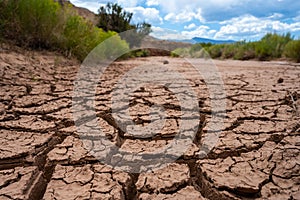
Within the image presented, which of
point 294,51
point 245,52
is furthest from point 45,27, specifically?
point 245,52

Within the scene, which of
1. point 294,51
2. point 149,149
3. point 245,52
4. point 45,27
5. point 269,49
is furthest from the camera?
point 245,52

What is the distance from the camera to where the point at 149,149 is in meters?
1.31

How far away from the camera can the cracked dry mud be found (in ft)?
3.21

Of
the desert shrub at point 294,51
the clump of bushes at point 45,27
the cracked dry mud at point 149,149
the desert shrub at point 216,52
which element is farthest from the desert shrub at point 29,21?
the desert shrub at point 216,52

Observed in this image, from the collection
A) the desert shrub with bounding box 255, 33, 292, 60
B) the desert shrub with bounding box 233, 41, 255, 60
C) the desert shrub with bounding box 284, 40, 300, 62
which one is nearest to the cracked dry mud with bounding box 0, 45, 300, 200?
the desert shrub with bounding box 284, 40, 300, 62

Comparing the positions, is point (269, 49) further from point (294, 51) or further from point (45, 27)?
point (45, 27)

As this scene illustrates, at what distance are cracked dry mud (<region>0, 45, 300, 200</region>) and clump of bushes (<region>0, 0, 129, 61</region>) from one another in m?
1.68

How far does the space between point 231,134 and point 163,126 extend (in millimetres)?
406

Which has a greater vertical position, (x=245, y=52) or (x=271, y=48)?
(x=271, y=48)

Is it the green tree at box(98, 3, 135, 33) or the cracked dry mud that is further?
the green tree at box(98, 3, 135, 33)

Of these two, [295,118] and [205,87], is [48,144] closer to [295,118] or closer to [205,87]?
[295,118]

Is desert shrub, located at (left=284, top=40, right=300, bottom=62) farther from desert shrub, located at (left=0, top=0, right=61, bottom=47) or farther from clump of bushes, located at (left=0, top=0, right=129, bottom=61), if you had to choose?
desert shrub, located at (left=0, top=0, right=61, bottom=47)

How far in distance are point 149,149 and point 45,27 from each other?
3.26m

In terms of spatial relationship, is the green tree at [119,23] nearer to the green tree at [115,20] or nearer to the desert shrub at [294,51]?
the green tree at [115,20]
